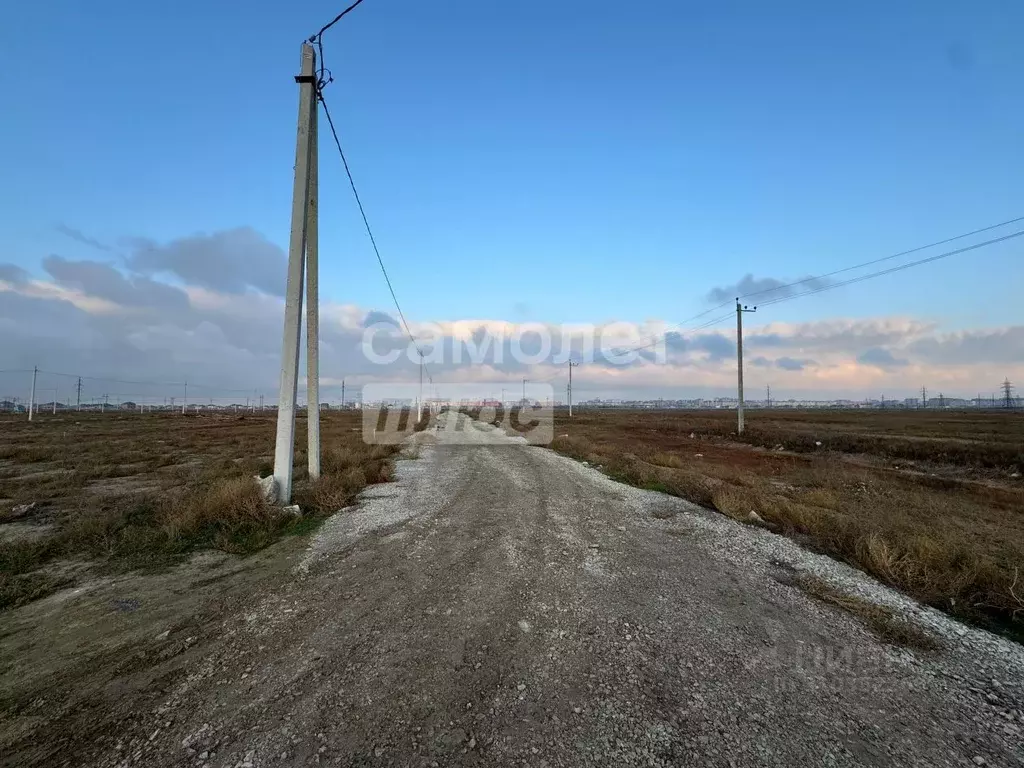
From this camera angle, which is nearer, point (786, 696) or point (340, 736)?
point (340, 736)

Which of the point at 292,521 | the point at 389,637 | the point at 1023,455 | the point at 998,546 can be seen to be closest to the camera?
the point at 389,637

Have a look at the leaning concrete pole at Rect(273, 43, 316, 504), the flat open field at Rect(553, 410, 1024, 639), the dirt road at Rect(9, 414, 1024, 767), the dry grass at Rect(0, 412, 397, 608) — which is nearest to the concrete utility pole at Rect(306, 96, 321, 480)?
the dry grass at Rect(0, 412, 397, 608)

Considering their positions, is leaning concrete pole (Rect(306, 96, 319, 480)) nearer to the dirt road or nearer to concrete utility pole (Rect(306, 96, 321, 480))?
concrete utility pole (Rect(306, 96, 321, 480))

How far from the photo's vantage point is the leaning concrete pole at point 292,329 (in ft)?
28.7

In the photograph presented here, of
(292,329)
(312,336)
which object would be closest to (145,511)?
(292,329)

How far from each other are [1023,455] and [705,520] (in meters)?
22.3

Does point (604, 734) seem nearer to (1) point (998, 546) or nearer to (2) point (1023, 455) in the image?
(1) point (998, 546)

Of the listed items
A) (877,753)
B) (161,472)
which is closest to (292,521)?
(877,753)

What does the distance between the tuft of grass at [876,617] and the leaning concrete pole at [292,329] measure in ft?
26.0

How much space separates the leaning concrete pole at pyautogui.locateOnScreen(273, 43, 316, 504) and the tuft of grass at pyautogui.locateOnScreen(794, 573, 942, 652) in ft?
26.0

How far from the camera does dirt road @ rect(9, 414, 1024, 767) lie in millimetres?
2723

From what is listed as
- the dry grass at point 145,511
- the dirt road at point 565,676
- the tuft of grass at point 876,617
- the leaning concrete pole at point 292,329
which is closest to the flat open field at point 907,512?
the dirt road at point 565,676

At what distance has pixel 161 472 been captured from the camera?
15.2 m

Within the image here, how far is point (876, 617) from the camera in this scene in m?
4.65
